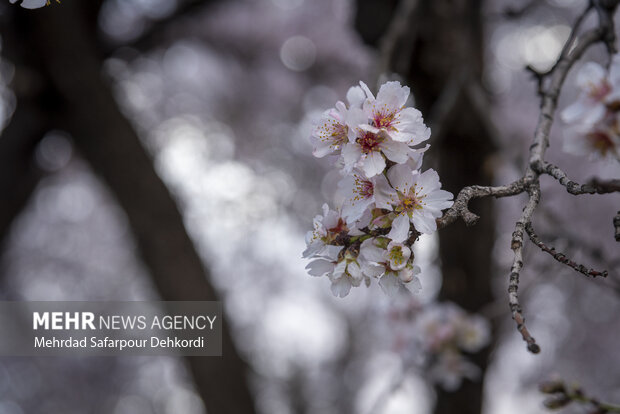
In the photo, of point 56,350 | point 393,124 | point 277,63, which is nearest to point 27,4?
point 393,124

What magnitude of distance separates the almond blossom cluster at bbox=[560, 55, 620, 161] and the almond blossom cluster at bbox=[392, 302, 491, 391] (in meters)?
1.02

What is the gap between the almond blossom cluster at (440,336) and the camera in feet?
5.13

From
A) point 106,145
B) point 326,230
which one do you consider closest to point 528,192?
point 326,230

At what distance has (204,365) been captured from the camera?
2.13 m

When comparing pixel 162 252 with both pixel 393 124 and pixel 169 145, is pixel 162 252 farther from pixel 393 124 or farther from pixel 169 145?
pixel 169 145

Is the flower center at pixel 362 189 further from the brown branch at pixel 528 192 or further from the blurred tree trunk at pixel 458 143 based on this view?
the blurred tree trunk at pixel 458 143

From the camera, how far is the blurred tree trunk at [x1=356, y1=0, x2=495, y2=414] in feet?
6.09

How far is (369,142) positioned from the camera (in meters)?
0.64

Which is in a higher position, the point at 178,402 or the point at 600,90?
the point at 600,90

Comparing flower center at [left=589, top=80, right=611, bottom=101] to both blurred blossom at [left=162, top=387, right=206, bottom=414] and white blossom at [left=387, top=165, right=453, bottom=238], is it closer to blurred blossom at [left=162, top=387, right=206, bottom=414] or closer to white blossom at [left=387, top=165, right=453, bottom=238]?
white blossom at [left=387, top=165, right=453, bottom=238]

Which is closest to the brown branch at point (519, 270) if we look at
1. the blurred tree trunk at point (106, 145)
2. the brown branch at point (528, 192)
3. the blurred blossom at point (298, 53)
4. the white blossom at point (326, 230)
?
the brown branch at point (528, 192)

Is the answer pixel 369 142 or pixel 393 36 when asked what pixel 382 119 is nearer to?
pixel 369 142

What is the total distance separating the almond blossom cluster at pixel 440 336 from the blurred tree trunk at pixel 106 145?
91 centimetres

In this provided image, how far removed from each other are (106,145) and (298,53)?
3891 mm
